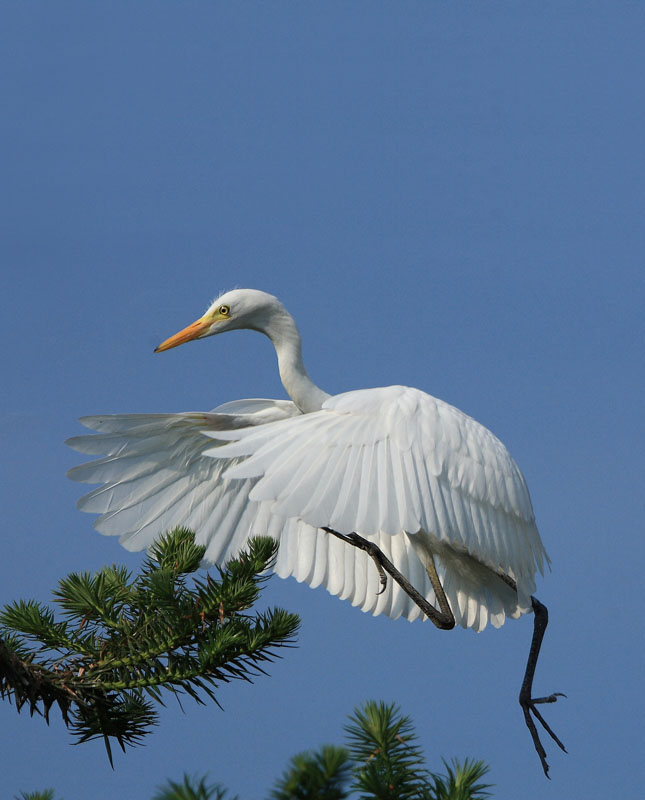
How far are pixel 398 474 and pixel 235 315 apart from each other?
2.21m

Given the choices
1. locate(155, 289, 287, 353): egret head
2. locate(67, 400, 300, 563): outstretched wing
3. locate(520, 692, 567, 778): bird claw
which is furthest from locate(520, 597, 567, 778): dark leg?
locate(155, 289, 287, 353): egret head

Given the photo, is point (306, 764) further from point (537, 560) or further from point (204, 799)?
point (537, 560)

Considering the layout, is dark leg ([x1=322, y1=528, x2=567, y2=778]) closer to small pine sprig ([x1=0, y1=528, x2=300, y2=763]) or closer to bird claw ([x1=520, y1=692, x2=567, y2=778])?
bird claw ([x1=520, y1=692, x2=567, y2=778])

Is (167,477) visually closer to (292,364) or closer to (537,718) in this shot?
(292,364)

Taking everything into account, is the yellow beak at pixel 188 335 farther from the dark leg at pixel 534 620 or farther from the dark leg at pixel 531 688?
the dark leg at pixel 531 688

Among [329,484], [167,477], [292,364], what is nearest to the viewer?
[329,484]

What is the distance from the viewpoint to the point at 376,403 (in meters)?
5.38

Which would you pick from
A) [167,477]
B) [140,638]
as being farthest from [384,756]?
[167,477]

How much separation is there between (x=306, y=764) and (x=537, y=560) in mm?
4373

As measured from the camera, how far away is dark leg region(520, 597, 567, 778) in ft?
20.0

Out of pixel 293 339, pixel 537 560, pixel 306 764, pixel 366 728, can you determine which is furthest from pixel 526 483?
pixel 306 764

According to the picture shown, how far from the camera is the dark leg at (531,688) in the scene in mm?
6105

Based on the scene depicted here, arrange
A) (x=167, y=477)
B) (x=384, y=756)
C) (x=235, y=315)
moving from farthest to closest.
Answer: (x=235, y=315) < (x=167, y=477) < (x=384, y=756)

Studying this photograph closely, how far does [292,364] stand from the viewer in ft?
21.5
